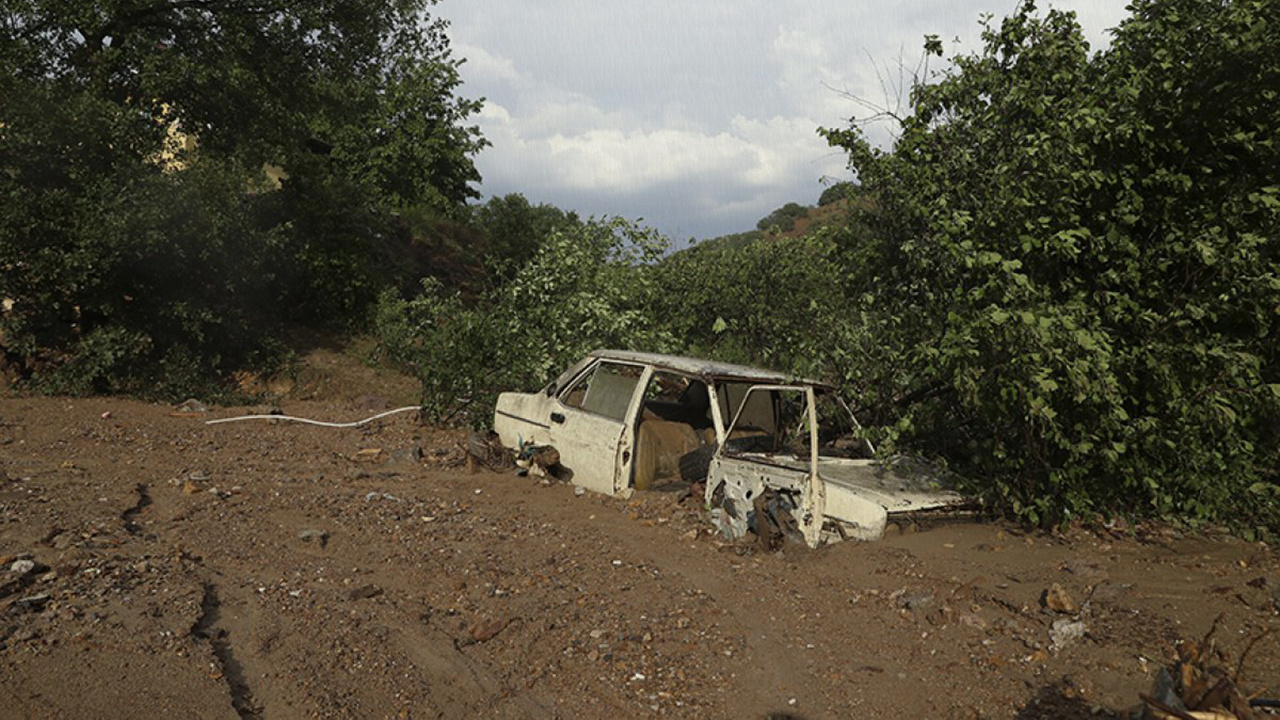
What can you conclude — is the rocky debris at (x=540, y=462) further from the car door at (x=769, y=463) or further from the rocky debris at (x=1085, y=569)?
the rocky debris at (x=1085, y=569)

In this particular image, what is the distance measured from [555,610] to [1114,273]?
4365mm

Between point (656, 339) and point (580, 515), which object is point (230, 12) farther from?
point (580, 515)

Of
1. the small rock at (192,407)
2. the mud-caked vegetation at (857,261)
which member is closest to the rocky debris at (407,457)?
the mud-caked vegetation at (857,261)

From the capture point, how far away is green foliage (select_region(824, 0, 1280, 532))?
17.6 ft

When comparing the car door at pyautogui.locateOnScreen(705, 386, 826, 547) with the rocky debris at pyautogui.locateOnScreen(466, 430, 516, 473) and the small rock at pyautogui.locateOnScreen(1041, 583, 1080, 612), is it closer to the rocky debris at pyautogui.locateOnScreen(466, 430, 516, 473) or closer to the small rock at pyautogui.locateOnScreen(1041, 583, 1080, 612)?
the small rock at pyautogui.locateOnScreen(1041, 583, 1080, 612)

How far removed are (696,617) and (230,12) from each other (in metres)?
15.0

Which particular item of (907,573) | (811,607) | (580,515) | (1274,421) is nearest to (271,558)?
(580,515)

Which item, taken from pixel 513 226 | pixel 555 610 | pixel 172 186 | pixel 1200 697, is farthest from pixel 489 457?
pixel 513 226

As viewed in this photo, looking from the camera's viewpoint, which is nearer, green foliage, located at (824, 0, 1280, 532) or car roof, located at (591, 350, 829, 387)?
green foliage, located at (824, 0, 1280, 532)

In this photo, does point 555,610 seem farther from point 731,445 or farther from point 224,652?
point 731,445

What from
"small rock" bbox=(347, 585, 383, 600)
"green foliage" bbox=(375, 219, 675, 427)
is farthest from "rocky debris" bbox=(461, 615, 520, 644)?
"green foliage" bbox=(375, 219, 675, 427)

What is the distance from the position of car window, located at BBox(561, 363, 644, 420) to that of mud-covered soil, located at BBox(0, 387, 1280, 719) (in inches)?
34.9

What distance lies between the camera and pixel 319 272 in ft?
58.2

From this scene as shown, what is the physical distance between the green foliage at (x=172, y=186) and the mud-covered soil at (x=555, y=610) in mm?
6074
